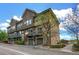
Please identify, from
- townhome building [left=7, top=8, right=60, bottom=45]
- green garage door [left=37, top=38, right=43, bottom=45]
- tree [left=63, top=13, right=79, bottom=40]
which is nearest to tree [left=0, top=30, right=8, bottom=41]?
townhome building [left=7, top=8, right=60, bottom=45]

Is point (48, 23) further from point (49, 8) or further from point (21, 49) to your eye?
point (21, 49)

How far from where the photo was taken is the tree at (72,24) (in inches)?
435

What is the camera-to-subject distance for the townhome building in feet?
37.1

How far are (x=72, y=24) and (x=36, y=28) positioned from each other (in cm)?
145

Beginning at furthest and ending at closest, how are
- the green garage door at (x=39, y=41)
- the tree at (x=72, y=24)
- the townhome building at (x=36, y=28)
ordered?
1. the green garage door at (x=39, y=41)
2. the townhome building at (x=36, y=28)
3. the tree at (x=72, y=24)

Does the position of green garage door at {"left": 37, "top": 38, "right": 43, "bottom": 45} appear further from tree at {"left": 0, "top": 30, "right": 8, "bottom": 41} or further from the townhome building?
tree at {"left": 0, "top": 30, "right": 8, "bottom": 41}

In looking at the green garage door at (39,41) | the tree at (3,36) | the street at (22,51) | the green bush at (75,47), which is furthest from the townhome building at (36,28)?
the green bush at (75,47)

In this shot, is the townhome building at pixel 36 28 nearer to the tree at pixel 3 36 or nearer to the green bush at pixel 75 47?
the tree at pixel 3 36

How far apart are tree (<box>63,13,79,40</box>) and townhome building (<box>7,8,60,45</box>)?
1.19 ft

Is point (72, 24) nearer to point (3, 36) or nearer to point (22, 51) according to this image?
point (22, 51)

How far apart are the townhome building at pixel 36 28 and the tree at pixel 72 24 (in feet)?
1.19

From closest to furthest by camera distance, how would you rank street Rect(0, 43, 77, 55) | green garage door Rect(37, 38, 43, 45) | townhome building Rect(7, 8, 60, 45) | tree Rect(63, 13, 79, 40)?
street Rect(0, 43, 77, 55), tree Rect(63, 13, 79, 40), townhome building Rect(7, 8, 60, 45), green garage door Rect(37, 38, 43, 45)

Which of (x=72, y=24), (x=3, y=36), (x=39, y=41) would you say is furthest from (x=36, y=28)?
(x=72, y=24)

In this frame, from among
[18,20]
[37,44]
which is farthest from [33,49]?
[18,20]
